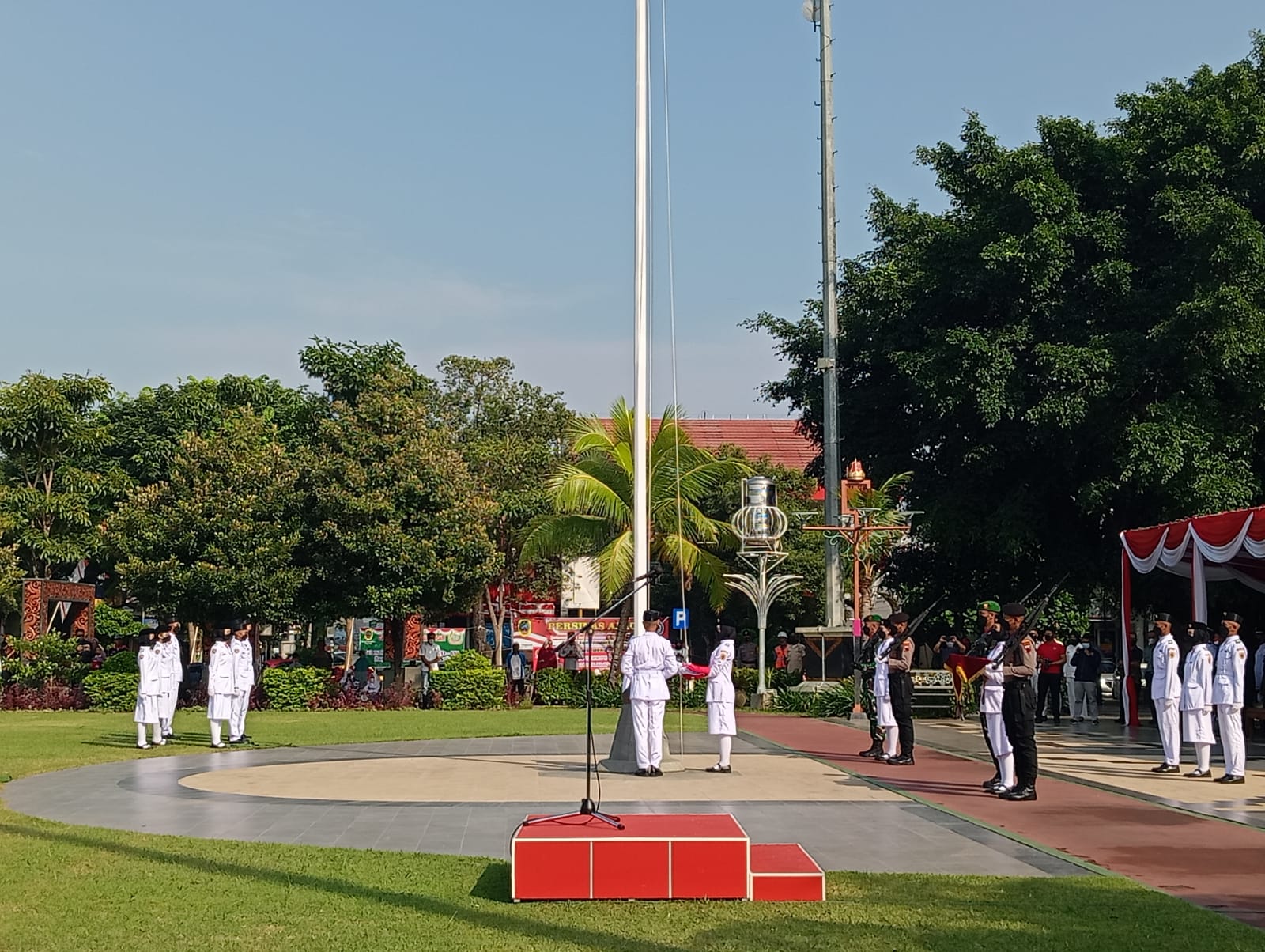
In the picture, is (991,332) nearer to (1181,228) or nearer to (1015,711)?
(1181,228)

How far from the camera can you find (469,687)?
2852cm

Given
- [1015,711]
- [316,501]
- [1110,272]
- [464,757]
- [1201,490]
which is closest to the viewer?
[1015,711]

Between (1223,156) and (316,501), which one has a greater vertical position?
(1223,156)

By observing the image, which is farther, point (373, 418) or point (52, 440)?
point (52, 440)

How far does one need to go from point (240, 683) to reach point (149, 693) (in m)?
1.27

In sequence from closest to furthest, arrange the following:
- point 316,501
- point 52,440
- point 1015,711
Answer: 1. point 1015,711
2. point 316,501
3. point 52,440

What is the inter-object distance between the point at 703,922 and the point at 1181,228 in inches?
857

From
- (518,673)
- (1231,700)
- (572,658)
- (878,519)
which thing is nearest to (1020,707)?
(1231,700)

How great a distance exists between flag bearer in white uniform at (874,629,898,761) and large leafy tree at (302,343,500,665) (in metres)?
13.5

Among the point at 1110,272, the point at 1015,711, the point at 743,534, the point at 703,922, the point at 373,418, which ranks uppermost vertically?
the point at 1110,272

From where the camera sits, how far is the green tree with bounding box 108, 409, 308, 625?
2814cm

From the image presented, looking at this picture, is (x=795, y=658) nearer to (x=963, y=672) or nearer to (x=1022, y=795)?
(x=963, y=672)

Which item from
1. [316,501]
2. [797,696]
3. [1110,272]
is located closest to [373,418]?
[316,501]

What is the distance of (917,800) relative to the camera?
1295 centimetres
